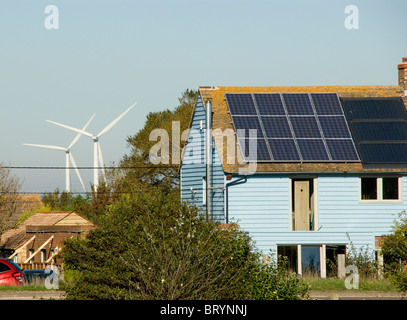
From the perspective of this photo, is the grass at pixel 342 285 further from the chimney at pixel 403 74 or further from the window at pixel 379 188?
the chimney at pixel 403 74

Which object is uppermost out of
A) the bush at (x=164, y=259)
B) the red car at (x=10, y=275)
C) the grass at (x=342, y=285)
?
the bush at (x=164, y=259)

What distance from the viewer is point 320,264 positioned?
103 feet

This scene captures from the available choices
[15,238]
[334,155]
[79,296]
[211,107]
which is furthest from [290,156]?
[15,238]

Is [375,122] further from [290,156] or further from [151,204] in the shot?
[151,204]

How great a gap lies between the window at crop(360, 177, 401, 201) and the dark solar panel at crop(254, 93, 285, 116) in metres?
5.03

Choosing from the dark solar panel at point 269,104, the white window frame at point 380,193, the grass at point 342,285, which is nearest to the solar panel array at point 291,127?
the dark solar panel at point 269,104

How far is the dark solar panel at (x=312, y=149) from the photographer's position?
31.9 meters

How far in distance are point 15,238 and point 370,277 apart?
31.8 metres

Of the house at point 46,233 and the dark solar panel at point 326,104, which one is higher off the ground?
the dark solar panel at point 326,104

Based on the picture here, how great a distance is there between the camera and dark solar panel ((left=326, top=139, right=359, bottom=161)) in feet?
105

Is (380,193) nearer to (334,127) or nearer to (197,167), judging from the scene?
(334,127)

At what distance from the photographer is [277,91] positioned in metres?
35.9

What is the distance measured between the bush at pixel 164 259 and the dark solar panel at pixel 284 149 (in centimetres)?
1411

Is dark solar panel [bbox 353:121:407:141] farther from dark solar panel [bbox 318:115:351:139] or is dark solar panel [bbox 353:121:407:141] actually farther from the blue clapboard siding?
the blue clapboard siding
